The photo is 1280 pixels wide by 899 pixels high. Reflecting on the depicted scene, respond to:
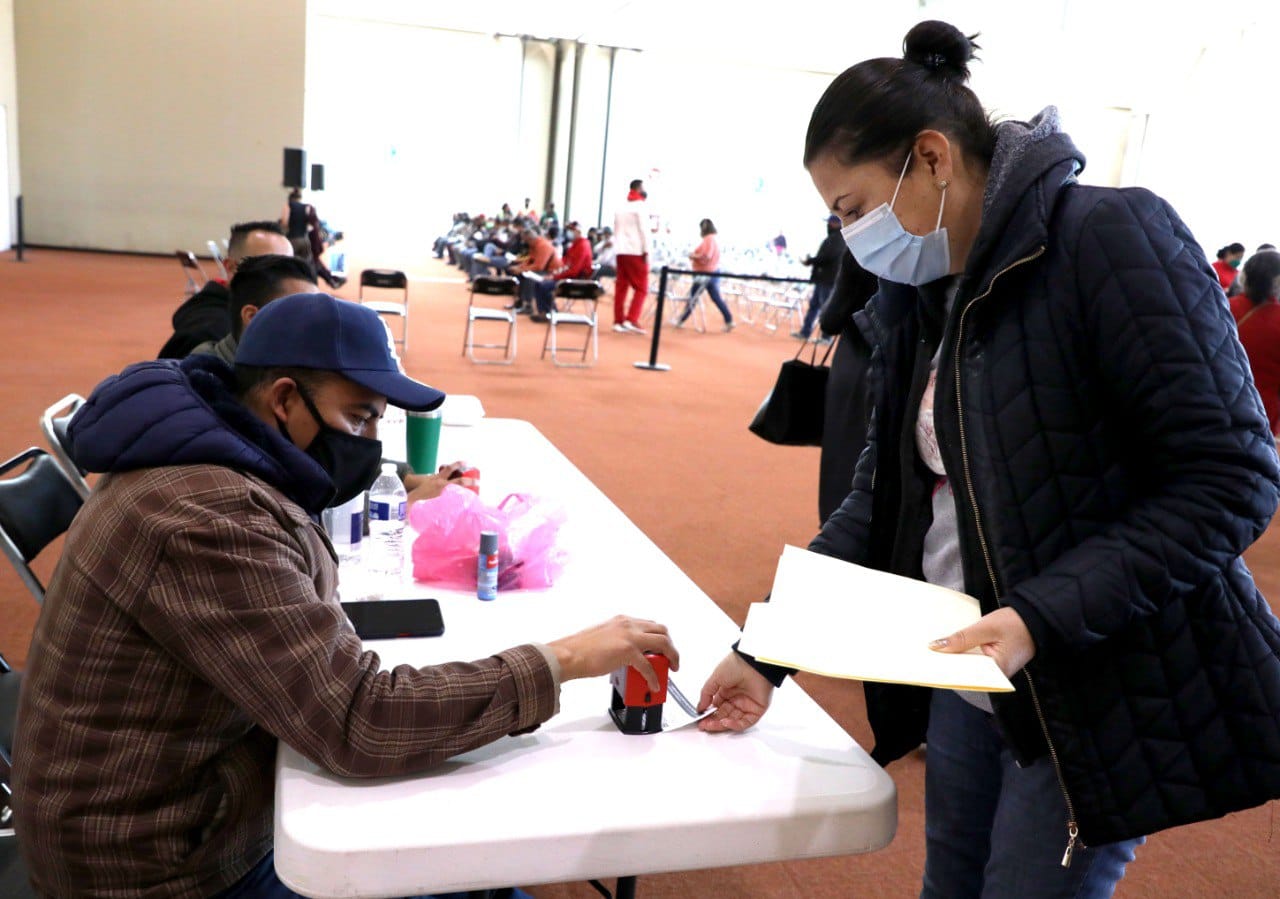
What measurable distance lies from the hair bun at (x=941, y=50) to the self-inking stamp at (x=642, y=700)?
77 centimetres

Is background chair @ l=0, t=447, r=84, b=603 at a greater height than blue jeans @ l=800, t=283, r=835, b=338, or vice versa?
background chair @ l=0, t=447, r=84, b=603

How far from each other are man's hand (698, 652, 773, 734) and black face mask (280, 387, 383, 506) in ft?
1.75

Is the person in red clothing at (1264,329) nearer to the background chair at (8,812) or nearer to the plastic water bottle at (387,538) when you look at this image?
the plastic water bottle at (387,538)

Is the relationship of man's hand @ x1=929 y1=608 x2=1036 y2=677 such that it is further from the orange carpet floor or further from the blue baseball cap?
the blue baseball cap

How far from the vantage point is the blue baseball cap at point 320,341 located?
1316 millimetres

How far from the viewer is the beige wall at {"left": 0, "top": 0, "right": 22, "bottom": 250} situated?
13992 millimetres

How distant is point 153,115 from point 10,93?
1.78 metres

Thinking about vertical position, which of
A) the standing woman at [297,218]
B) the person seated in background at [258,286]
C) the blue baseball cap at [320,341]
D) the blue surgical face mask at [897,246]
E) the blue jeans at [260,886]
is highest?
the blue surgical face mask at [897,246]

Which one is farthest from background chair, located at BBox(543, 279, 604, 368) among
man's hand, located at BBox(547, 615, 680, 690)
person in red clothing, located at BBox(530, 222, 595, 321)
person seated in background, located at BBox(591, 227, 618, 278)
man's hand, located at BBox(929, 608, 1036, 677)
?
man's hand, located at BBox(929, 608, 1036, 677)

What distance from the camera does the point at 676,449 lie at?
20.8ft

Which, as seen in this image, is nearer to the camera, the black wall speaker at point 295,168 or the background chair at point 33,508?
the background chair at point 33,508

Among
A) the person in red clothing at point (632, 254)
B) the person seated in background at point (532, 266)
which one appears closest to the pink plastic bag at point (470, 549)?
the person seated in background at point (532, 266)

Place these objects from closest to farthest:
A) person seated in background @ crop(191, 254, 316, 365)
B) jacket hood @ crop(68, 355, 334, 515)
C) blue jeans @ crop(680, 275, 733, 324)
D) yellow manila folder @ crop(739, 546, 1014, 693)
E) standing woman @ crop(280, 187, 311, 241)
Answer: yellow manila folder @ crop(739, 546, 1014, 693)
jacket hood @ crop(68, 355, 334, 515)
person seated in background @ crop(191, 254, 316, 365)
standing woman @ crop(280, 187, 311, 241)
blue jeans @ crop(680, 275, 733, 324)

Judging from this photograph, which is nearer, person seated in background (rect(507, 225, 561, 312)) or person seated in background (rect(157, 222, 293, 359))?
person seated in background (rect(157, 222, 293, 359))
